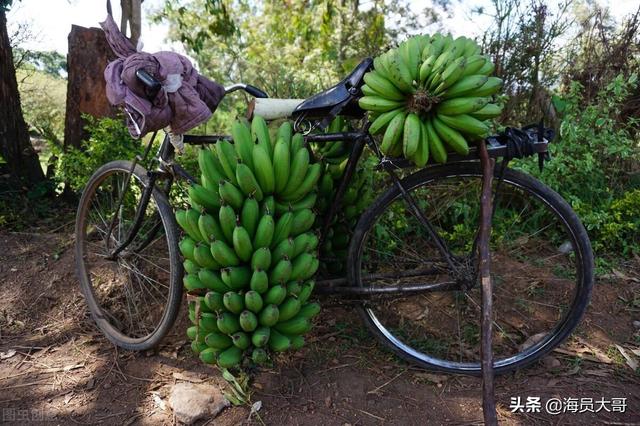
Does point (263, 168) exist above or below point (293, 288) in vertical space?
above

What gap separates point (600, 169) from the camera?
11.6ft

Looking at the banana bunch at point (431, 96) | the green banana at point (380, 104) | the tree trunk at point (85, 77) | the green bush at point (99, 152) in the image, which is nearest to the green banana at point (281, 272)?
the banana bunch at point (431, 96)

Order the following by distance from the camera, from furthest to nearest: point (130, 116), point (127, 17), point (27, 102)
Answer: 1. point (27, 102)
2. point (127, 17)
3. point (130, 116)

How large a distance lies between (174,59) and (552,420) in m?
2.39

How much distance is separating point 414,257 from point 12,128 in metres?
3.76

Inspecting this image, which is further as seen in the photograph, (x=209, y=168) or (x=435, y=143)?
(x=209, y=168)

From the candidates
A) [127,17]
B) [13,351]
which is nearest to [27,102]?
[127,17]

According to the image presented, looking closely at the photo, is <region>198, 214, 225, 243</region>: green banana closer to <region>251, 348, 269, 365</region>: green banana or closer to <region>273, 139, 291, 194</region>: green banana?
<region>273, 139, 291, 194</region>: green banana

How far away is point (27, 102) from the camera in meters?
6.89

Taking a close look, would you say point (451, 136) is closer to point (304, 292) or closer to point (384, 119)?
point (384, 119)

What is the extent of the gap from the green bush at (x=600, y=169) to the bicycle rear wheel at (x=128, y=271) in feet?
8.58

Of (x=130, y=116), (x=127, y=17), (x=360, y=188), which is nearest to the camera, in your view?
(x=130, y=116)

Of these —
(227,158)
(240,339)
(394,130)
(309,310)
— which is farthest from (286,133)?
(240,339)

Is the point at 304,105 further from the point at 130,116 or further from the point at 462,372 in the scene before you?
the point at 462,372
